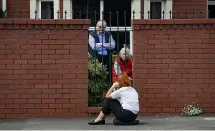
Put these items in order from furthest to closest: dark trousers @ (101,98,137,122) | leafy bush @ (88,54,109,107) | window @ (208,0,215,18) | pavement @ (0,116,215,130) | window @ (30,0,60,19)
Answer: window @ (208,0,215,18), window @ (30,0,60,19), leafy bush @ (88,54,109,107), dark trousers @ (101,98,137,122), pavement @ (0,116,215,130)

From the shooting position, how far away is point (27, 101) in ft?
34.6

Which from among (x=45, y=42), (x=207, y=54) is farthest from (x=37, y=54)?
(x=207, y=54)

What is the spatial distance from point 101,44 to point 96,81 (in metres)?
0.76

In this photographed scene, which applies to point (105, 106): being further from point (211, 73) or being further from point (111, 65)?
point (211, 73)

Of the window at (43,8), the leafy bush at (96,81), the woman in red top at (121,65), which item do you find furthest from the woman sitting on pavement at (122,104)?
the window at (43,8)

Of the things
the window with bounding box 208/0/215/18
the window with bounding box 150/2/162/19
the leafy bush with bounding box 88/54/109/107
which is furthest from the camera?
the window with bounding box 208/0/215/18

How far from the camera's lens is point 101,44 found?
1095cm

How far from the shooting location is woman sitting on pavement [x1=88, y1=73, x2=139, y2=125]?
9.54 metres

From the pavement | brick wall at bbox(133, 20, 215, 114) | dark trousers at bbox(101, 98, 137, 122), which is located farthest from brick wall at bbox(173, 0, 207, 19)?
dark trousers at bbox(101, 98, 137, 122)

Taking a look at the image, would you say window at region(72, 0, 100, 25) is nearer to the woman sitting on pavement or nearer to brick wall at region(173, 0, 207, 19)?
brick wall at region(173, 0, 207, 19)

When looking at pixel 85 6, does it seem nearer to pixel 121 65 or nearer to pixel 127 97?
pixel 121 65

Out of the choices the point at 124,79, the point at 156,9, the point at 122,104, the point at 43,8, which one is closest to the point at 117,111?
the point at 122,104

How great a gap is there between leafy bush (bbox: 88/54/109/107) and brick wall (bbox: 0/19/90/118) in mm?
341

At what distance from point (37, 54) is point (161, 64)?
2443mm
